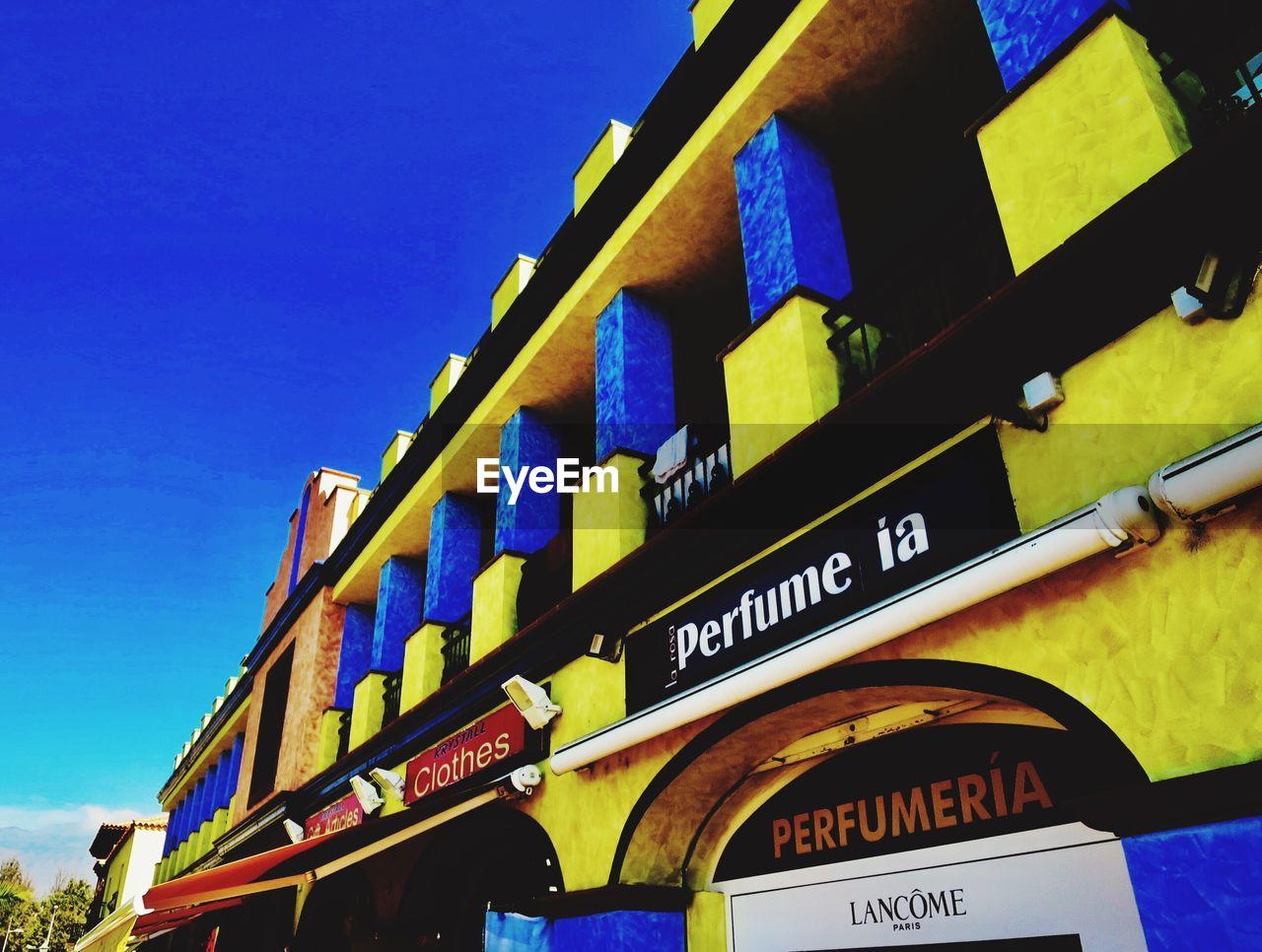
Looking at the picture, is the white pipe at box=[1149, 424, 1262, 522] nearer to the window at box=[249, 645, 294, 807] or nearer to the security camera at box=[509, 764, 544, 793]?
the security camera at box=[509, 764, 544, 793]

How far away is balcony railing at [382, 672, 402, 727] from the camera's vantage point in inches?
443

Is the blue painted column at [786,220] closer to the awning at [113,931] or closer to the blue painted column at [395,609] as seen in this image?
the blue painted column at [395,609]

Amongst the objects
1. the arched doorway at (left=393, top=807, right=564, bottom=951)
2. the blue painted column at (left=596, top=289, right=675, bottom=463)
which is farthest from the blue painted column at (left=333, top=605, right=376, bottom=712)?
the blue painted column at (left=596, top=289, right=675, bottom=463)

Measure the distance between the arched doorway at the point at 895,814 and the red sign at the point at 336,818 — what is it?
18.9ft

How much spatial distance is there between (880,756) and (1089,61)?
12.4 feet

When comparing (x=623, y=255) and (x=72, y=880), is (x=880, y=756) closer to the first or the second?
(x=623, y=255)

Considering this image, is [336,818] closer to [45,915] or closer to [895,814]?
[895,814]

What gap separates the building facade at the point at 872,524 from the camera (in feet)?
10.6

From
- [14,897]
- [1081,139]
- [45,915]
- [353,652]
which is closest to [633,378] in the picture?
[1081,139]

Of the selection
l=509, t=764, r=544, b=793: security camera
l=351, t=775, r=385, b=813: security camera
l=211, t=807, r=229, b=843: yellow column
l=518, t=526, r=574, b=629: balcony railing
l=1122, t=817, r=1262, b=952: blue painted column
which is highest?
l=518, t=526, r=574, b=629: balcony railing

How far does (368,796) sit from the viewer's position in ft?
32.4

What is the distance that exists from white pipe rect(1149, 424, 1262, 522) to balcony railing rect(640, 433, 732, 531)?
324cm

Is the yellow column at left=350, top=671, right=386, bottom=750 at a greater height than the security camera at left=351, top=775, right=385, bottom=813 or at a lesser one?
greater

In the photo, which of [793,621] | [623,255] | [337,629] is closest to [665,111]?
[623,255]
